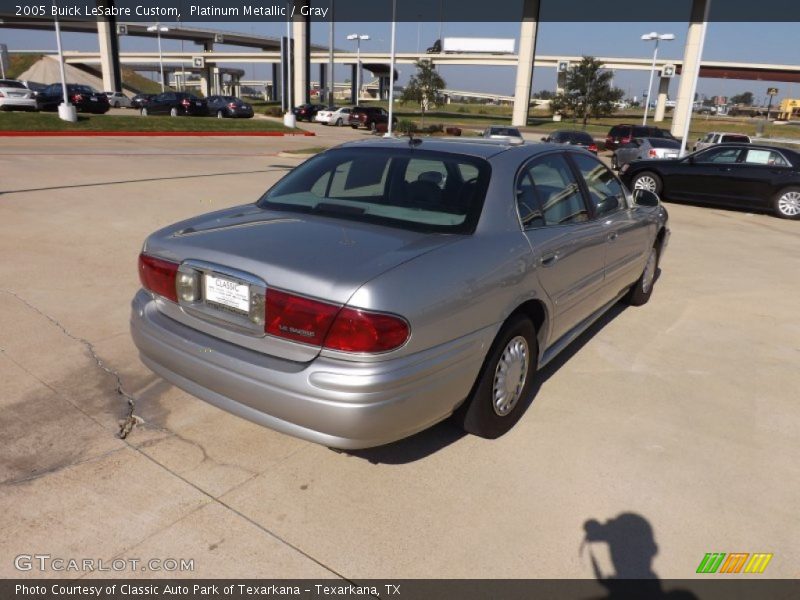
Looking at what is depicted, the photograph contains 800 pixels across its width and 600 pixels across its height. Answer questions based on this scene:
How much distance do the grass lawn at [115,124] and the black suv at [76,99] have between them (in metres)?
3.45

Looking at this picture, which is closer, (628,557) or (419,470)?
(628,557)

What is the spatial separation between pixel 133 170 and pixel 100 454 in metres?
12.5

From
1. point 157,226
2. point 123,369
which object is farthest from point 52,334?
point 157,226

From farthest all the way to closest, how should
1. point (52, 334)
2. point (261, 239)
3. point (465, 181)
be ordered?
point (52, 334), point (465, 181), point (261, 239)

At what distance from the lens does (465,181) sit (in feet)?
11.0

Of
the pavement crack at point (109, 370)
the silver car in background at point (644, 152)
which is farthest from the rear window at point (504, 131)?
the pavement crack at point (109, 370)

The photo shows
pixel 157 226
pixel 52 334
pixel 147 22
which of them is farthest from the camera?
pixel 147 22

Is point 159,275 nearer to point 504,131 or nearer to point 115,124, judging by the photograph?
point 504,131

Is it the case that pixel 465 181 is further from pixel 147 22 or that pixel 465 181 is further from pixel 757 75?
pixel 757 75

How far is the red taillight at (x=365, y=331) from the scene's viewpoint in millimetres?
2414

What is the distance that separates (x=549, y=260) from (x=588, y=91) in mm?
45631

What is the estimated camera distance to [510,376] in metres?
3.32

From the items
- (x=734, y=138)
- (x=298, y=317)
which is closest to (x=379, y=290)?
(x=298, y=317)

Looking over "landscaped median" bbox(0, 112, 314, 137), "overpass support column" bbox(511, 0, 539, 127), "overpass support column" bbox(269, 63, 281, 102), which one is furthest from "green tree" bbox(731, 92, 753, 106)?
"landscaped median" bbox(0, 112, 314, 137)
